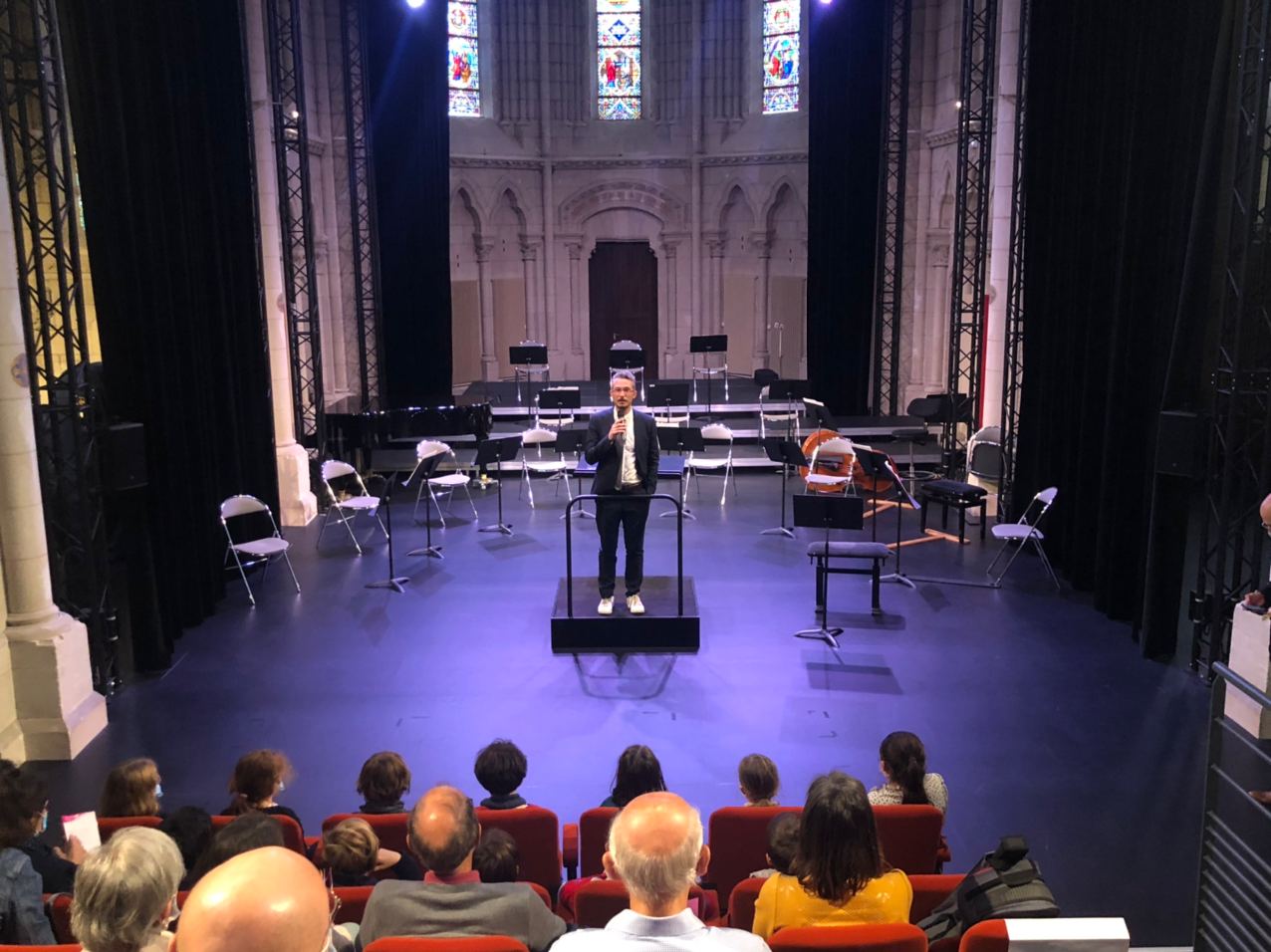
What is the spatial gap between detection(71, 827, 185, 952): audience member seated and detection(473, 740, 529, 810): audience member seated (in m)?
1.97

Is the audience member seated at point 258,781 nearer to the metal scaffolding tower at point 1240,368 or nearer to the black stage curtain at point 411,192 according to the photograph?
the metal scaffolding tower at point 1240,368

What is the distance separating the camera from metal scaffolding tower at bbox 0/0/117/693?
21.0ft

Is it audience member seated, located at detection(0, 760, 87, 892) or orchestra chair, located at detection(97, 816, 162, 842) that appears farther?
orchestra chair, located at detection(97, 816, 162, 842)

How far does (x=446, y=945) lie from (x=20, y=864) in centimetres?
160

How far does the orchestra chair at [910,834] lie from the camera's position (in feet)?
13.6

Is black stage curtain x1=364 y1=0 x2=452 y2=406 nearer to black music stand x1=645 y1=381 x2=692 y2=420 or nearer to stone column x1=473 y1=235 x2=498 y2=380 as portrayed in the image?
stone column x1=473 y1=235 x2=498 y2=380

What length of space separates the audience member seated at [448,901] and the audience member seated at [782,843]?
78cm

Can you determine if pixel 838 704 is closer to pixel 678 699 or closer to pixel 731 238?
pixel 678 699

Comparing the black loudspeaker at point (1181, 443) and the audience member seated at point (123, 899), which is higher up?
the black loudspeaker at point (1181, 443)

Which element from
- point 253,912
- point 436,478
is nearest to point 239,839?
point 253,912

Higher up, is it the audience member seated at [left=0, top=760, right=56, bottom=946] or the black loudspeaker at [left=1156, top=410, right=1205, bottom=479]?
the black loudspeaker at [left=1156, top=410, right=1205, bottom=479]

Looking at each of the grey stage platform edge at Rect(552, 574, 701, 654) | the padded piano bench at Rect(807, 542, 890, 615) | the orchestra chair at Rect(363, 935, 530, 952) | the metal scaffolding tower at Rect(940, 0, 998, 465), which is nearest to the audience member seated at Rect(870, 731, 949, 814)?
the orchestra chair at Rect(363, 935, 530, 952)

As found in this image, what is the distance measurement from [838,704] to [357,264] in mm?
11115

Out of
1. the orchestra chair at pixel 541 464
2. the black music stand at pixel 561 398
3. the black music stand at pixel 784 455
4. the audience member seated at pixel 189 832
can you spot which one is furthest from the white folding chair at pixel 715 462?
the audience member seated at pixel 189 832
